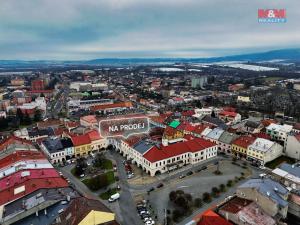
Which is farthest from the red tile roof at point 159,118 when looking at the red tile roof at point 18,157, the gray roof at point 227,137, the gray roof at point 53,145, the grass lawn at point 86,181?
the red tile roof at point 18,157

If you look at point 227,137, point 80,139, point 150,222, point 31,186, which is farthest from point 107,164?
point 227,137

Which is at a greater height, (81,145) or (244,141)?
(244,141)

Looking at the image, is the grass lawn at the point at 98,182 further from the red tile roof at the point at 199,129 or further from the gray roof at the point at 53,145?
the red tile roof at the point at 199,129

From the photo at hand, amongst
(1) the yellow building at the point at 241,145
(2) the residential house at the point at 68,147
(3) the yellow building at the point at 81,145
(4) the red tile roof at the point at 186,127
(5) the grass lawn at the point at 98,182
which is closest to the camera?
(5) the grass lawn at the point at 98,182

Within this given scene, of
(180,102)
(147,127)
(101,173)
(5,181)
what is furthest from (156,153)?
(180,102)

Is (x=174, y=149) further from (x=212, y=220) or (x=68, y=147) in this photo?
(x=68, y=147)
